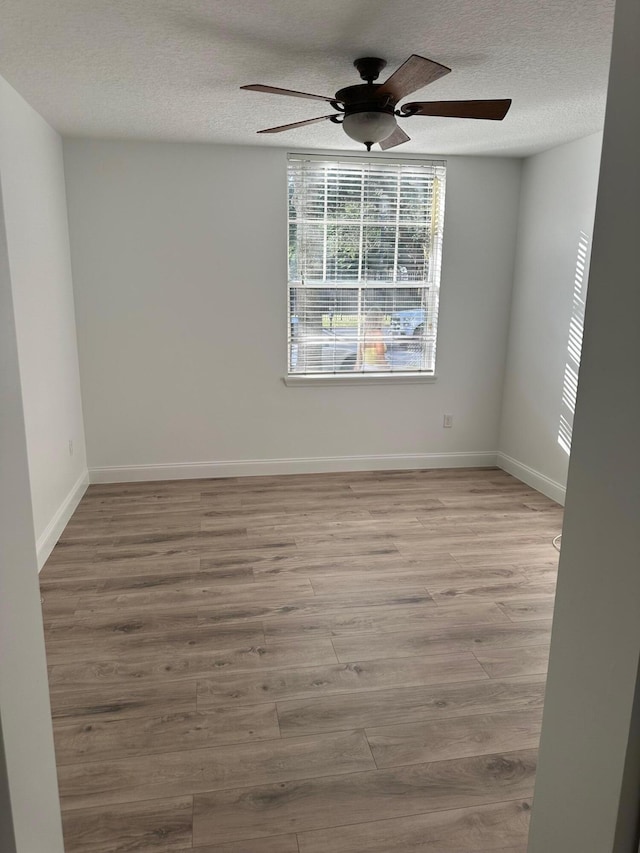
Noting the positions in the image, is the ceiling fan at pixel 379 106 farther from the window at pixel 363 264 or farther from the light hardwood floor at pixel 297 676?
the light hardwood floor at pixel 297 676

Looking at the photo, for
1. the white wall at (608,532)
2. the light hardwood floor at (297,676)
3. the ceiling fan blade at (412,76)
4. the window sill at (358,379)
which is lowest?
the light hardwood floor at (297,676)

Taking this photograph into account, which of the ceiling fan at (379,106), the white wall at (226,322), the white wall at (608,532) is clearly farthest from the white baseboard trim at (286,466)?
the white wall at (608,532)

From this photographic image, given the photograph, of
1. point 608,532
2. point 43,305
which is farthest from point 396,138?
point 608,532

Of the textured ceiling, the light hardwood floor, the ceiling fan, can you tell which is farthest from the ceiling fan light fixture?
the light hardwood floor

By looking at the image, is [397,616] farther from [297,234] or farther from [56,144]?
[56,144]

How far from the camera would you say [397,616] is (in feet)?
8.87

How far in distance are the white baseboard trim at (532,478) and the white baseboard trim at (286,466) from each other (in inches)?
5.6

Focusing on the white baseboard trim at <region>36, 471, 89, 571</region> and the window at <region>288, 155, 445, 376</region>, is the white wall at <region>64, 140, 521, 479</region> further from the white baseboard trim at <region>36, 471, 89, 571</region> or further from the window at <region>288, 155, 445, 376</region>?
the white baseboard trim at <region>36, 471, 89, 571</region>

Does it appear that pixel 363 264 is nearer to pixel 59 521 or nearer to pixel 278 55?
pixel 278 55

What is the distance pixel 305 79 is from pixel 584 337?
2.48 meters

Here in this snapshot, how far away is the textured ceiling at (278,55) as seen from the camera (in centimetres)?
210

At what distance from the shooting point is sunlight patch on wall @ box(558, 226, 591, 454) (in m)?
3.89

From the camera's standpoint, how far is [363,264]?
4555mm

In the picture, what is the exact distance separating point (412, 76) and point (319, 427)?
289 centimetres
